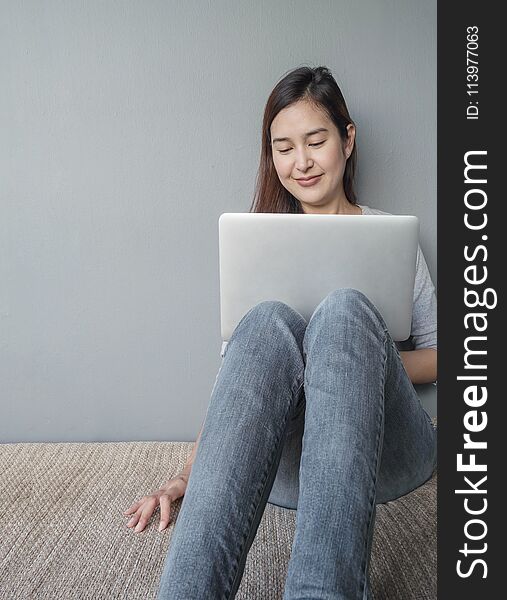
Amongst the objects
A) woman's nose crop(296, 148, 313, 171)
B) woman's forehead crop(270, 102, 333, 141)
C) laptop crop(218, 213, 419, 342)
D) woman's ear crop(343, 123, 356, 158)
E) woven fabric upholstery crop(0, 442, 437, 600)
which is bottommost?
woven fabric upholstery crop(0, 442, 437, 600)

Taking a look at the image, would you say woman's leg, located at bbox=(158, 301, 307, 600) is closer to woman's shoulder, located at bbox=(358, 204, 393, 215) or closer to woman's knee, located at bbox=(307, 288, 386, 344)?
woman's knee, located at bbox=(307, 288, 386, 344)

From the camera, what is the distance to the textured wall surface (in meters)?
1.55

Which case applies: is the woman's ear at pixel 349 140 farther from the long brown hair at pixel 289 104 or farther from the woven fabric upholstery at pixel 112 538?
Answer: the woven fabric upholstery at pixel 112 538

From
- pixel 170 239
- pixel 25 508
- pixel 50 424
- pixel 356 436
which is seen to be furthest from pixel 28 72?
pixel 356 436

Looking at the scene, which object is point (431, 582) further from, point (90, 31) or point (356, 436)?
point (90, 31)

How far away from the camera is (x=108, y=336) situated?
5.28ft

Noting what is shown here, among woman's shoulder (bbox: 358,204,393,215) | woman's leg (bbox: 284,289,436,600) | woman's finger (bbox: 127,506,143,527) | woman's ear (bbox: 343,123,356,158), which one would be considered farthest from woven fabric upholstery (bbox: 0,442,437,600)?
woman's ear (bbox: 343,123,356,158)

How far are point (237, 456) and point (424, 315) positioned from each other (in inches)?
28.7

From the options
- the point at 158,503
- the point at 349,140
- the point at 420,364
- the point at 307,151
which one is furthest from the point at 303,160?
the point at 158,503

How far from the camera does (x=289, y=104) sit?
1.46 meters

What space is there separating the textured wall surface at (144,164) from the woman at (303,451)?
0.52 meters

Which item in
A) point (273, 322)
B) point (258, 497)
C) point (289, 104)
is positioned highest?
point (289, 104)

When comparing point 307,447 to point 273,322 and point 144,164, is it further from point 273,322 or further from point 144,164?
point 144,164

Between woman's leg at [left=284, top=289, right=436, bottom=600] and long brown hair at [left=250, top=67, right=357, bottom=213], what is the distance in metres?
0.63
